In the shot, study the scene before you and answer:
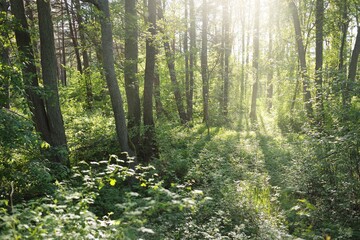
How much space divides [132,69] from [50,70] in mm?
2443

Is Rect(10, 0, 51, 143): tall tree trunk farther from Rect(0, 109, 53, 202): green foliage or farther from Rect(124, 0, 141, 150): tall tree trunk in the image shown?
Rect(124, 0, 141, 150): tall tree trunk

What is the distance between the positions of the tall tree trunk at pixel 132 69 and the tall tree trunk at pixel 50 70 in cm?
213

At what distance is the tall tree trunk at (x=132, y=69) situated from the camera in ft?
30.0

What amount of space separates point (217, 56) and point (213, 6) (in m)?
4.21

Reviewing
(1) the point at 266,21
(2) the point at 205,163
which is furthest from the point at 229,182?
(1) the point at 266,21

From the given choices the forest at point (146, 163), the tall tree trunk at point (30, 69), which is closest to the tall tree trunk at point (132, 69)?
the forest at point (146, 163)

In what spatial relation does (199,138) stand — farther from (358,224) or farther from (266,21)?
(266,21)

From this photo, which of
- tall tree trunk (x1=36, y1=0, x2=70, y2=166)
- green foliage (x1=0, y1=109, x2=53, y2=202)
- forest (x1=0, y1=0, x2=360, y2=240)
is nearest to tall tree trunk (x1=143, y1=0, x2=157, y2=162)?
Answer: forest (x1=0, y1=0, x2=360, y2=240)

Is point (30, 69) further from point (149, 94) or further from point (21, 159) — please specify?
point (149, 94)

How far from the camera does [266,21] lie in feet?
71.1

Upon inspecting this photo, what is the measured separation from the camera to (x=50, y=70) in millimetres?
8500

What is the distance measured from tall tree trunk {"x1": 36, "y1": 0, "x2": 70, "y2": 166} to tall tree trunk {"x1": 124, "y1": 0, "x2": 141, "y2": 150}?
2.13 metres

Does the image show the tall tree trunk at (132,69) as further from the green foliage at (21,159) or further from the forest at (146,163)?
the green foliage at (21,159)

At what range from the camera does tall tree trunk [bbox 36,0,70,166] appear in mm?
8148
